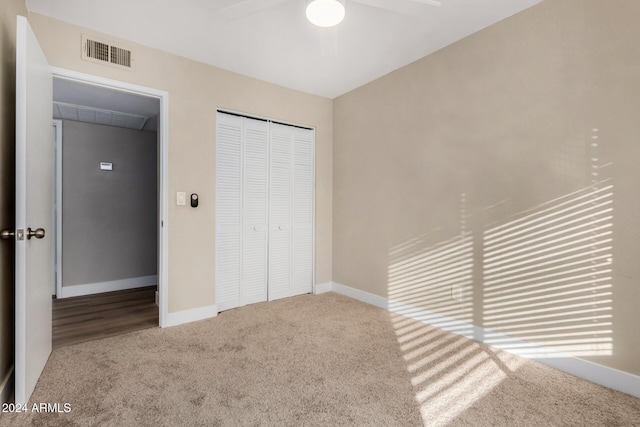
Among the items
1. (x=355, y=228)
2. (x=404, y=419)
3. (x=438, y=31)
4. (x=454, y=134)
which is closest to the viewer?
(x=404, y=419)

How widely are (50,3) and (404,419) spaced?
351 cm

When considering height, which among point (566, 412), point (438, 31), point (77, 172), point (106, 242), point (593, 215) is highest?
point (438, 31)

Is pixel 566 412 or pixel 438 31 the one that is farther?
pixel 438 31

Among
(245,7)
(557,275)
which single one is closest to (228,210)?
(245,7)

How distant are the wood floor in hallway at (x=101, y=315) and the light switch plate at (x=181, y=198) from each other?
1.16 metres

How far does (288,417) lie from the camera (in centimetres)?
162

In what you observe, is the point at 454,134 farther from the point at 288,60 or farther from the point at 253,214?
the point at 253,214

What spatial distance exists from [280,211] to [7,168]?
7.68 feet

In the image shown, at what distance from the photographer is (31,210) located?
5.79 feet

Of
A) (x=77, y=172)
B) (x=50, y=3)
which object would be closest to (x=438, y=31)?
(x=50, y=3)

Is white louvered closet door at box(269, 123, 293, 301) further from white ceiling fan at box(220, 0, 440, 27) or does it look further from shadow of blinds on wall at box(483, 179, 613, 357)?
shadow of blinds on wall at box(483, 179, 613, 357)

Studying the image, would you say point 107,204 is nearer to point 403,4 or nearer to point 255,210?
point 255,210

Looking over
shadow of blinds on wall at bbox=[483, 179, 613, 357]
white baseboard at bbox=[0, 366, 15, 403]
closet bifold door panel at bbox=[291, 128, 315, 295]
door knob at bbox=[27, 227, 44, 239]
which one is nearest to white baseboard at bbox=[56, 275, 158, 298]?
closet bifold door panel at bbox=[291, 128, 315, 295]

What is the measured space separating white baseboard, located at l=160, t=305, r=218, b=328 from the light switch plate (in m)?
1.02
